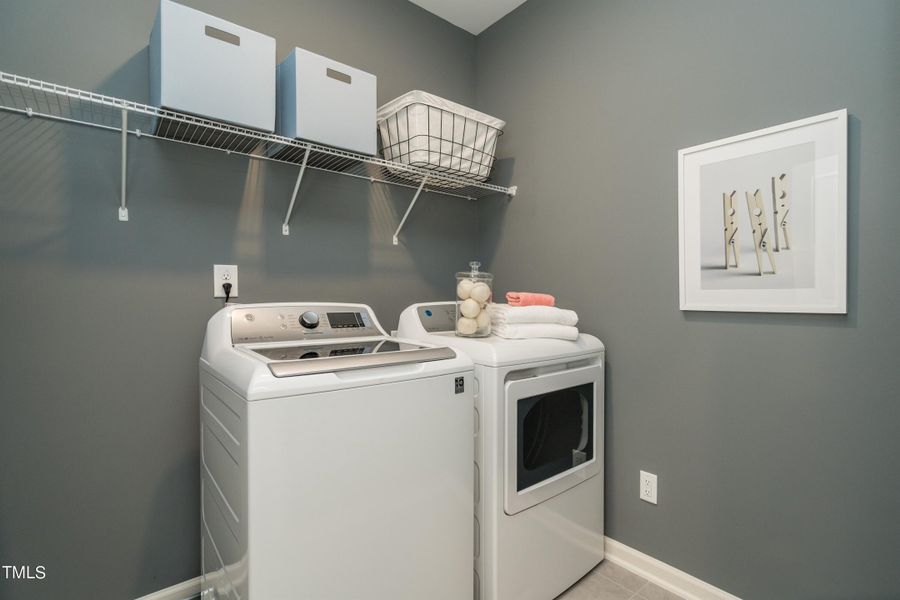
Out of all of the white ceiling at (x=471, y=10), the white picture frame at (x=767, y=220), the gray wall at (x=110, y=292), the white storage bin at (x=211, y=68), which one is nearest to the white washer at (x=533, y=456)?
the white picture frame at (x=767, y=220)

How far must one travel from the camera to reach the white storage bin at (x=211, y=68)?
123cm

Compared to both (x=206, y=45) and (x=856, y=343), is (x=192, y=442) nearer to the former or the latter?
(x=206, y=45)

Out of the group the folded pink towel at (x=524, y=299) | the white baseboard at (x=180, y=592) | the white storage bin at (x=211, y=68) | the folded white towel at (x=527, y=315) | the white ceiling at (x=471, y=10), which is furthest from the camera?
the white ceiling at (x=471, y=10)

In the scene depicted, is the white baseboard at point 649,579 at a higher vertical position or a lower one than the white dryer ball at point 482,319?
lower

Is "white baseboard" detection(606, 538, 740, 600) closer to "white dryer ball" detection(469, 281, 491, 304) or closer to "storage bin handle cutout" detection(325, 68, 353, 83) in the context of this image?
"white dryer ball" detection(469, 281, 491, 304)

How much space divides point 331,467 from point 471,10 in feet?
7.44

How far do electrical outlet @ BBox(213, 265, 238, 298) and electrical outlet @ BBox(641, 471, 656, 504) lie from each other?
1755 millimetres

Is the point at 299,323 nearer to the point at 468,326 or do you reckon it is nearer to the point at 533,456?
the point at 468,326

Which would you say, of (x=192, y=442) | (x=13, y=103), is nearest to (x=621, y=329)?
(x=192, y=442)

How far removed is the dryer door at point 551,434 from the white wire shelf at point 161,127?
3.35 ft

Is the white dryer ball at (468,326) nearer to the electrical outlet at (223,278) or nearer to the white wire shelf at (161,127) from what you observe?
the white wire shelf at (161,127)

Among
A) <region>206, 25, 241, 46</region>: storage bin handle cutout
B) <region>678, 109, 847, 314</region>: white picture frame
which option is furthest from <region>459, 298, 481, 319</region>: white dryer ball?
<region>206, 25, 241, 46</region>: storage bin handle cutout

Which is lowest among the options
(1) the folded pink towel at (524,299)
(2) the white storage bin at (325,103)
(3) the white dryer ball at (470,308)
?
(3) the white dryer ball at (470,308)

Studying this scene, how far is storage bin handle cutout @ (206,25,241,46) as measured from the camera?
4.29ft
